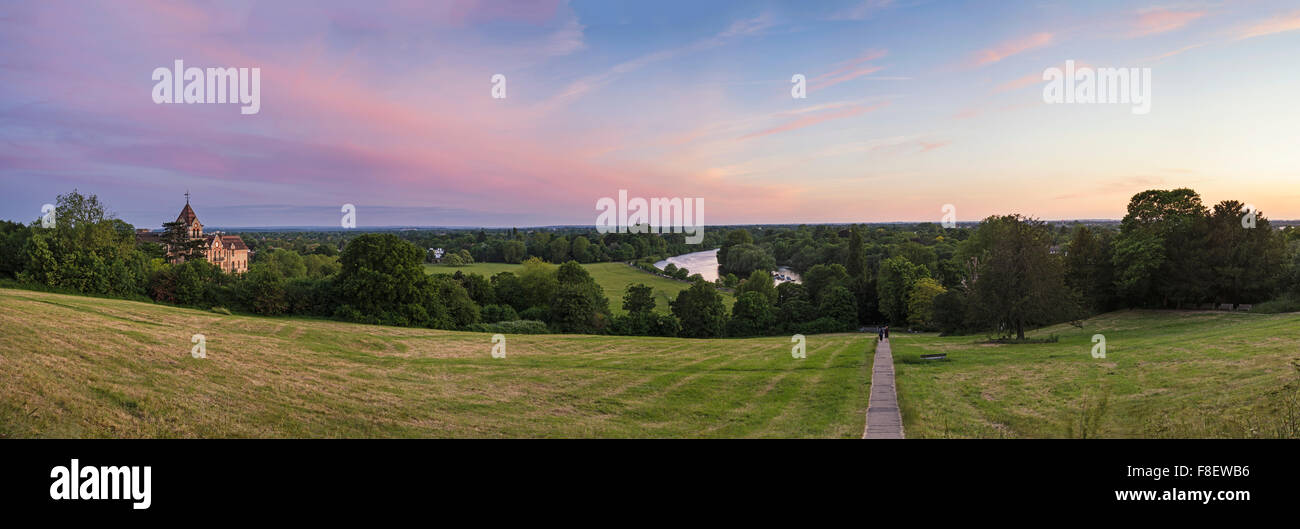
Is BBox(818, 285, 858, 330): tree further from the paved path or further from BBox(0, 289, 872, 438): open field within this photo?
BBox(0, 289, 872, 438): open field

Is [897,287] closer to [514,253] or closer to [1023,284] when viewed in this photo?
[1023,284]

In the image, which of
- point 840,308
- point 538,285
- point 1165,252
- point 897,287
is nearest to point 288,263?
point 538,285

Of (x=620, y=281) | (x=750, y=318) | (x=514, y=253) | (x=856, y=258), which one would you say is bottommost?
(x=750, y=318)

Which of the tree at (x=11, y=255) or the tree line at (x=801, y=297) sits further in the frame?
the tree at (x=11, y=255)

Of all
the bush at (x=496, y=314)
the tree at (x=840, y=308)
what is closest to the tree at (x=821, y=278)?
the tree at (x=840, y=308)

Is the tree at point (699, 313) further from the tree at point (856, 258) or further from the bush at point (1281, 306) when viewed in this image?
the bush at point (1281, 306)
